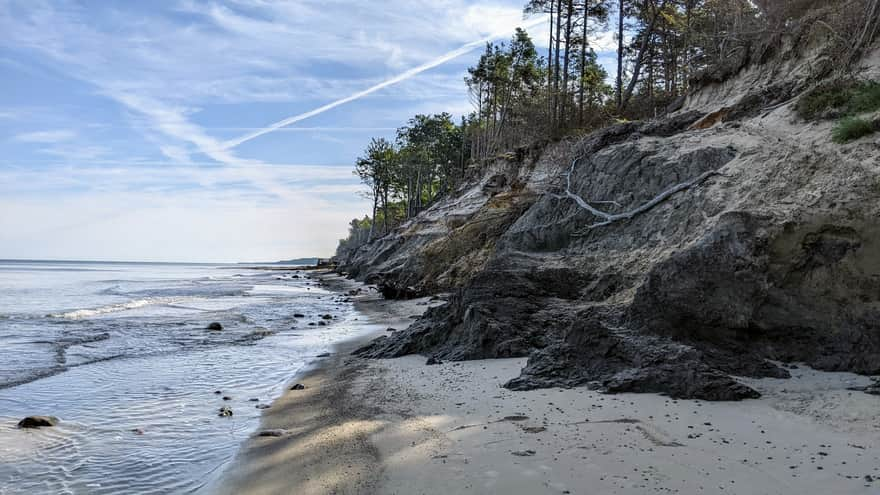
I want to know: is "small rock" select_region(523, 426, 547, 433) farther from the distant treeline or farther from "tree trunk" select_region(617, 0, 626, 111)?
"tree trunk" select_region(617, 0, 626, 111)

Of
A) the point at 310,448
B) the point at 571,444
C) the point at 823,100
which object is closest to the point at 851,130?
the point at 823,100

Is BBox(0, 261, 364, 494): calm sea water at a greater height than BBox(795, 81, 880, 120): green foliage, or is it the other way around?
BBox(795, 81, 880, 120): green foliage

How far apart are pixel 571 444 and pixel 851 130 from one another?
20.7 ft

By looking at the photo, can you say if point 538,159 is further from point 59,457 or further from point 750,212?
point 59,457

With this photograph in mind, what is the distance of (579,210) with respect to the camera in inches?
484

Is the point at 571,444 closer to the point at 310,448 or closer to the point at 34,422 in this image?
the point at 310,448

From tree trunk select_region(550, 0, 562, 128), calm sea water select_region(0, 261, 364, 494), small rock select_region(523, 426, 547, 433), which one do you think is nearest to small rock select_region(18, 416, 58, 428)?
calm sea water select_region(0, 261, 364, 494)

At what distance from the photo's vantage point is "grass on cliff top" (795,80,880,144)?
7.37 meters

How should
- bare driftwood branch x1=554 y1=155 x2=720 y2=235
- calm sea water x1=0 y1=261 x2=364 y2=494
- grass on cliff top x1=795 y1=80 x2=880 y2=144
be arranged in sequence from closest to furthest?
1. calm sea water x1=0 y1=261 x2=364 y2=494
2. grass on cliff top x1=795 y1=80 x2=880 y2=144
3. bare driftwood branch x1=554 y1=155 x2=720 y2=235

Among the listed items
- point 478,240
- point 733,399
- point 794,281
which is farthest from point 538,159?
point 733,399

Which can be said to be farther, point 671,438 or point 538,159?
point 538,159

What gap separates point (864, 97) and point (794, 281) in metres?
3.14

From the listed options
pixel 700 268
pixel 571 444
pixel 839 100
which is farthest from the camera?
pixel 839 100

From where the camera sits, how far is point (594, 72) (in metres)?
42.0
